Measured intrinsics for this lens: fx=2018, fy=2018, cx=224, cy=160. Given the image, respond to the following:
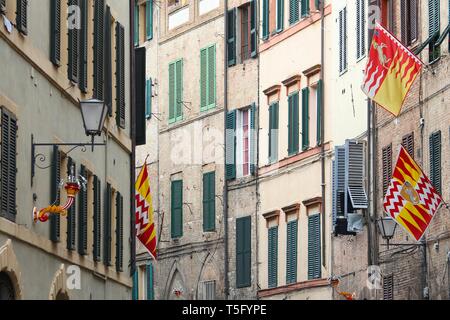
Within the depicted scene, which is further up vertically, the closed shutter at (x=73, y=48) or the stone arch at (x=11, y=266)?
the closed shutter at (x=73, y=48)

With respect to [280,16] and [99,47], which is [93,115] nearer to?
[99,47]

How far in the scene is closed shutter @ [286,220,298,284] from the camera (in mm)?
46438

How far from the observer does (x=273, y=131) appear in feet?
159

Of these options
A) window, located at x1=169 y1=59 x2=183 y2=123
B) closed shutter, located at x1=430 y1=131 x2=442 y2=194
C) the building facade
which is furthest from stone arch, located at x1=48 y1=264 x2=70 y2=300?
window, located at x1=169 y1=59 x2=183 y2=123

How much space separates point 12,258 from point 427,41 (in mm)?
13126

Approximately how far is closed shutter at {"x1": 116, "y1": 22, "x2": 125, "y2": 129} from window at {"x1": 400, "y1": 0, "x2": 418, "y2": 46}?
5.51 m

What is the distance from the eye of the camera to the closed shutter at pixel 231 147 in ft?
168

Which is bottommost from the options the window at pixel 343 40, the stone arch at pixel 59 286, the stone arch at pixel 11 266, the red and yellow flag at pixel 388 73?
the stone arch at pixel 11 266

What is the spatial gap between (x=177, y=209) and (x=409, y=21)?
16.8 meters

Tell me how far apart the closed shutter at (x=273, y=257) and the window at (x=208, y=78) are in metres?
5.64

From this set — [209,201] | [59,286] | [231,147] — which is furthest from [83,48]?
[209,201]

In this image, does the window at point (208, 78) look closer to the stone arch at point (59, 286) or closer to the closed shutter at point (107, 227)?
the closed shutter at point (107, 227)

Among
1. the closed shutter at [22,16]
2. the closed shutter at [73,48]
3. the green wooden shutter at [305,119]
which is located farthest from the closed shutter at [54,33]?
the green wooden shutter at [305,119]

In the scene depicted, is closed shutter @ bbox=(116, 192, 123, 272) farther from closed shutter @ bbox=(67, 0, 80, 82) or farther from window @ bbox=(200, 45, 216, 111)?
window @ bbox=(200, 45, 216, 111)
